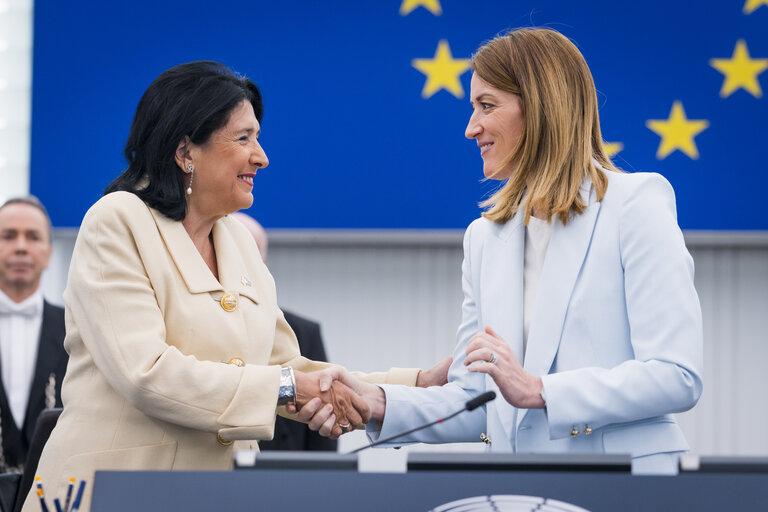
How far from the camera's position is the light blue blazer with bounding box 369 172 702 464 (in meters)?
1.97

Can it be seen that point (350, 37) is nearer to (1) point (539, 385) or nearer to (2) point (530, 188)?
(2) point (530, 188)

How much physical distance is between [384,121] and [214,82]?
2469 mm

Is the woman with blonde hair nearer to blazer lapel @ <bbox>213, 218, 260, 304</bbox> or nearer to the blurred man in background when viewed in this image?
blazer lapel @ <bbox>213, 218, 260, 304</bbox>

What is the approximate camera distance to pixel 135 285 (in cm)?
215

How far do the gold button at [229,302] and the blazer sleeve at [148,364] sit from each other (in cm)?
19

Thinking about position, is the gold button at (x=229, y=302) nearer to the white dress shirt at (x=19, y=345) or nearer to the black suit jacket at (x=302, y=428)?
the black suit jacket at (x=302, y=428)

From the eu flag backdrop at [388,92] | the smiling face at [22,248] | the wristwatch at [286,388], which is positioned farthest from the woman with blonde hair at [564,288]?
the eu flag backdrop at [388,92]

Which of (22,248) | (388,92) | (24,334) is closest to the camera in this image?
(24,334)

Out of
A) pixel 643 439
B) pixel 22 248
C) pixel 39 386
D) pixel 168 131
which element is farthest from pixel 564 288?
pixel 22 248

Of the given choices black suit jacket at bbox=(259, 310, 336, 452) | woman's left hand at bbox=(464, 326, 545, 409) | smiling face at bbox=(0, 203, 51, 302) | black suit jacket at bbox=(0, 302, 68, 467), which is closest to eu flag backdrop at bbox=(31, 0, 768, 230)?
smiling face at bbox=(0, 203, 51, 302)

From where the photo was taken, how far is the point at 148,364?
2.08 m

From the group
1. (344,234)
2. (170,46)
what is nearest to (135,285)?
(344,234)

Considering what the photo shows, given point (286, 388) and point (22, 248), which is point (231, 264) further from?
point (22, 248)

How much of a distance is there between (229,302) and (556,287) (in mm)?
747
